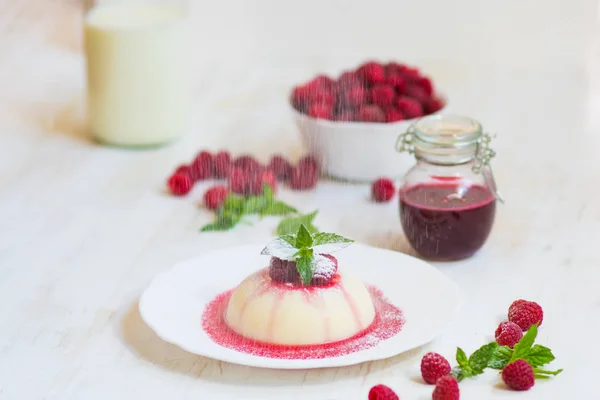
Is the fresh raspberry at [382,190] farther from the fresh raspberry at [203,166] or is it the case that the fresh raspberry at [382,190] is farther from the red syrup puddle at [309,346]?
the red syrup puddle at [309,346]

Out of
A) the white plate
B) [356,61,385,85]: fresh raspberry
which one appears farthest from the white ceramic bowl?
the white plate

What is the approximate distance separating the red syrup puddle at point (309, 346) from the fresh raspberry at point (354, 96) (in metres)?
0.57

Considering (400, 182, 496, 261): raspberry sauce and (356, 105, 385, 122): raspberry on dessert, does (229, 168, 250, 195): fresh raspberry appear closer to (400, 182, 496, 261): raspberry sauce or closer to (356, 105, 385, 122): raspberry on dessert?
(356, 105, 385, 122): raspberry on dessert

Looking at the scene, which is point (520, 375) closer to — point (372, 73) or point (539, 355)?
point (539, 355)

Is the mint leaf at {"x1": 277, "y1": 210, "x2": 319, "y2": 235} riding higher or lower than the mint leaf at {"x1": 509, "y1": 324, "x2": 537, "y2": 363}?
lower

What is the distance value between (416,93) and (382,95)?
0.07 m

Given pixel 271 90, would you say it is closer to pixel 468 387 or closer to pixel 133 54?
pixel 133 54

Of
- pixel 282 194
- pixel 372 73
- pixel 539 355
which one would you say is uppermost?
pixel 372 73

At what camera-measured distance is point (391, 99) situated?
5.94 feet

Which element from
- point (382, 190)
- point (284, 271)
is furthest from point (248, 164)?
point (284, 271)

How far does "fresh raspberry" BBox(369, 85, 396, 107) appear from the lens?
1807 millimetres

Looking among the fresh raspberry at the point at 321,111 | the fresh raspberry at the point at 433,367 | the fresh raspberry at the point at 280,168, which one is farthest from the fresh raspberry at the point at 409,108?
the fresh raspberry at the point at 433,367

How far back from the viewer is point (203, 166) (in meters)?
1.88

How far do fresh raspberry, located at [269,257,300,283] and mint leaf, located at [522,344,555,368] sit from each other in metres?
0.29
